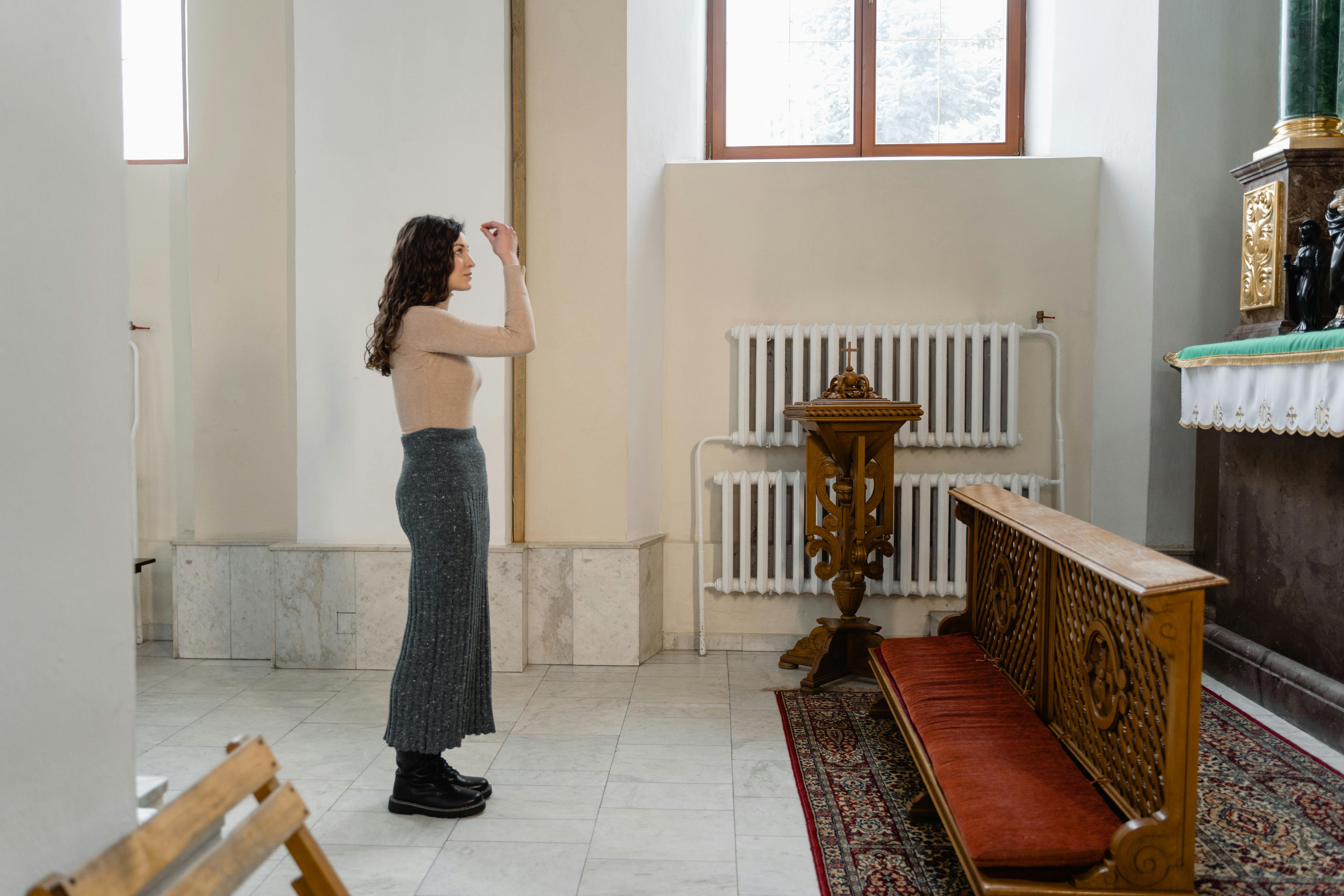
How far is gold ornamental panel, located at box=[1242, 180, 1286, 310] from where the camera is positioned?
3.83 metres

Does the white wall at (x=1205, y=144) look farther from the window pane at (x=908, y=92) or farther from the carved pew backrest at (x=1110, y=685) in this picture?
the carved pew backrest at (x=1110, y=685)

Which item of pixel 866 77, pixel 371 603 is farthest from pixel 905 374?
pixel 371 603

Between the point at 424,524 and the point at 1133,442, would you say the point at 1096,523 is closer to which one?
the point at 1133,442

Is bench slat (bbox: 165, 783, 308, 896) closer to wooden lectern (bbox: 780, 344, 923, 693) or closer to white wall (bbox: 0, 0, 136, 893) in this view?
white wall (bbox: 0, 0, 136, 893)

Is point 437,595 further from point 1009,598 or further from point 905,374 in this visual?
point 905,374

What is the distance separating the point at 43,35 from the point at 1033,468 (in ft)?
14.4

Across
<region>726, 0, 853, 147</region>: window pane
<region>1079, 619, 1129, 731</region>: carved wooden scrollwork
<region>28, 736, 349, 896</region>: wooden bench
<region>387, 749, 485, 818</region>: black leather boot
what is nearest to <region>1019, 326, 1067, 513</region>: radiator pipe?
<region>726, 0, 853, 147</region>: window pane

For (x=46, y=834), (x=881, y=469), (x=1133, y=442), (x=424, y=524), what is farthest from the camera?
(x=1133, y=442)

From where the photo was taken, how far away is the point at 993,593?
10.4ft

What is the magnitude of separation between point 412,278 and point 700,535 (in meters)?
2.29

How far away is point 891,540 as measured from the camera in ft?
15.1

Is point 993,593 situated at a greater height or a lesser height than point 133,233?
lesser

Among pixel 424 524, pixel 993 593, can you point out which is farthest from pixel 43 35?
pixel 993 593

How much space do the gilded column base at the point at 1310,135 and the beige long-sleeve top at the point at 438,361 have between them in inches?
125
